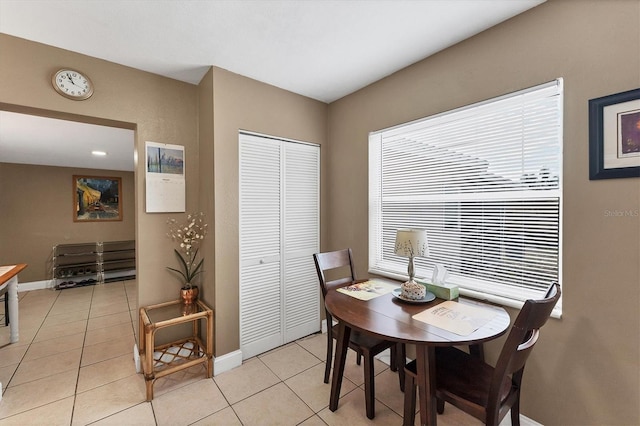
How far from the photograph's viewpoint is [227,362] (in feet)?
7.39

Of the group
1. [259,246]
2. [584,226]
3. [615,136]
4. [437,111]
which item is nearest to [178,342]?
[259,246]

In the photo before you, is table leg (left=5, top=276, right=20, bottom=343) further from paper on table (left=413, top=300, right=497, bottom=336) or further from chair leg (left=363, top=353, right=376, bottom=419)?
paper on table (left=413, top=300, right=497, bottom=336)

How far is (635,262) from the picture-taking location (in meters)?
1.28

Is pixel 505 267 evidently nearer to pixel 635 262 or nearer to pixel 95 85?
pixel 635 262

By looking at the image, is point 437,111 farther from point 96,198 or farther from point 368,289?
point 96,198

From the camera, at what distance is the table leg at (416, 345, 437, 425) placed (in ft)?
4.23

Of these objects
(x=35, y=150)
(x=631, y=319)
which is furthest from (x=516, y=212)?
(x=35, y=150)

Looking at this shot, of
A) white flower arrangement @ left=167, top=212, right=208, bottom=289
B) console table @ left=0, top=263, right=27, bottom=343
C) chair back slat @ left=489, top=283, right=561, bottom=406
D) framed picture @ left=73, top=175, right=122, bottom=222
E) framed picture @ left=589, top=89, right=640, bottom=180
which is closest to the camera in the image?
chair back slat @ left=489, top=283, right=561, bottom=406

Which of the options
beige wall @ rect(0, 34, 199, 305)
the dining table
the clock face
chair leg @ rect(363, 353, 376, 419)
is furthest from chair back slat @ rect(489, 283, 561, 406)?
the clock face

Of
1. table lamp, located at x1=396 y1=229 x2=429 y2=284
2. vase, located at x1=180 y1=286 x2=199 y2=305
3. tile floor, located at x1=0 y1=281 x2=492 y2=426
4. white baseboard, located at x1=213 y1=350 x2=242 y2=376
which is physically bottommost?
tile floor, located at x1=0 y1=281 x2=492 y2=426

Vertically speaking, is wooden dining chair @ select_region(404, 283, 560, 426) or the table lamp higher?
the table lamp

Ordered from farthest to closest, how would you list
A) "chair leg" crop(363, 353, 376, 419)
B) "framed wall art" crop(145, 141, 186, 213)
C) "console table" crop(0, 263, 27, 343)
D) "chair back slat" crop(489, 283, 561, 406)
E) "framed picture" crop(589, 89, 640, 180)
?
"console table" crop(0, 263, 27, 343), "framed wall art" crop(145, 141, 186, 213), "chair leg" crop(363, 353, 376, 419), "framed picture" crop(589, 89, 640, 180), "chair back slat" crop(489, 283, 561, 406)

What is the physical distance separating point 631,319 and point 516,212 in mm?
712

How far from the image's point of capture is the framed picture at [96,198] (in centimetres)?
532
